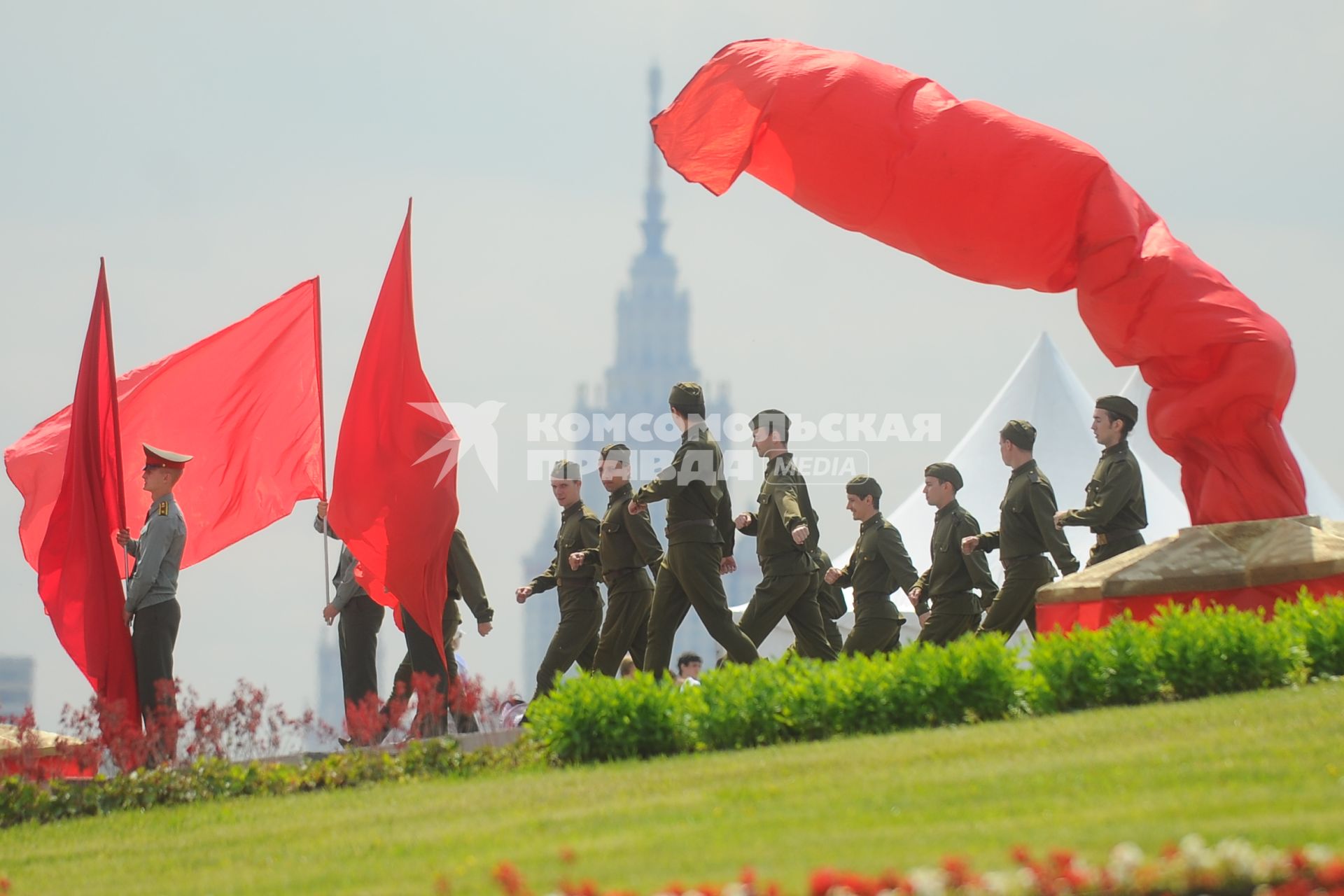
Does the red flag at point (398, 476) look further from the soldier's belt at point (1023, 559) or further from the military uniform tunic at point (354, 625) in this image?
the soldier's belt at point (1023, 559)

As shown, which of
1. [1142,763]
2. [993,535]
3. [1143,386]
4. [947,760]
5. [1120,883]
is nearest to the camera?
[1120,883]

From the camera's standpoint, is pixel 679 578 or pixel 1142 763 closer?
pixel 1142 763

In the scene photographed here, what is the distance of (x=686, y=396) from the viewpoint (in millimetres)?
11289

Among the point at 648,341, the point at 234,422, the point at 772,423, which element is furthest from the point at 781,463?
the point at 648,341

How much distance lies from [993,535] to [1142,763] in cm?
576

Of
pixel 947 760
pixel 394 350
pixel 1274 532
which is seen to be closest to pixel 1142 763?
pixel 947 760

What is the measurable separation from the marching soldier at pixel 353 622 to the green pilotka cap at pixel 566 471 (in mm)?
1743

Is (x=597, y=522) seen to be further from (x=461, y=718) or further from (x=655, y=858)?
(x=655, y=858)

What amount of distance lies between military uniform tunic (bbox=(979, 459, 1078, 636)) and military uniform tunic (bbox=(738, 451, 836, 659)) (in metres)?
1.27

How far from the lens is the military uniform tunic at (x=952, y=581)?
41.1 feet

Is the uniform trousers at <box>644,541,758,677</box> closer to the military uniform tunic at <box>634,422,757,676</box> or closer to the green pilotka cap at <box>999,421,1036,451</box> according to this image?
the military uniform tunic at <box>634,422,757,676</box>

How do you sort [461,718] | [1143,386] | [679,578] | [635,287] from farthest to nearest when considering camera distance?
[635,287], [1143,386], [679,578], [461,718]

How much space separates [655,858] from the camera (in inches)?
225

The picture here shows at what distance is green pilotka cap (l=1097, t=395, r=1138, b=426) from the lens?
11.6m
